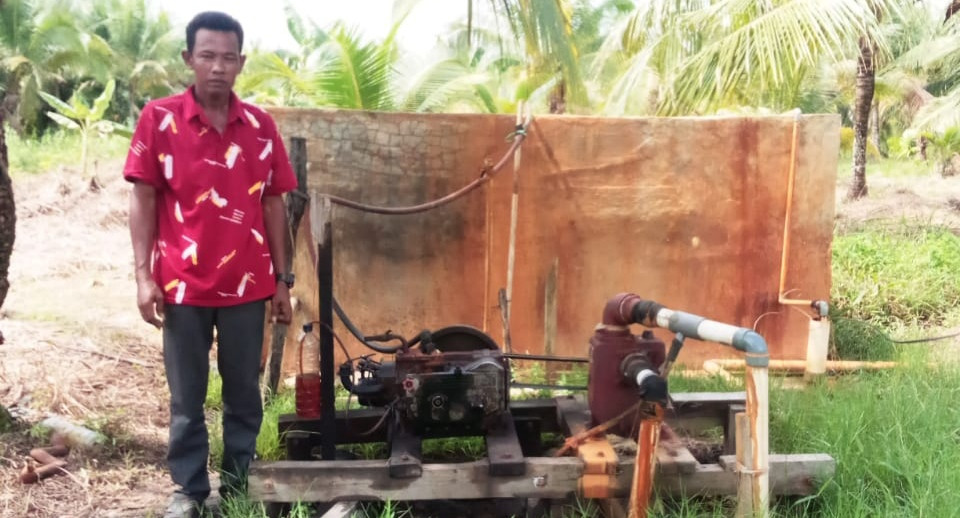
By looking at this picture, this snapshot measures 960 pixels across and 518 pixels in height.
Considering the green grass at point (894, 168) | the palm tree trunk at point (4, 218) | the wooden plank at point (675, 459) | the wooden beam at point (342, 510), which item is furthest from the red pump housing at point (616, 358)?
the green grass at point (894, 168)

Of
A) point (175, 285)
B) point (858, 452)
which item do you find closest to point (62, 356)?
point (175, 285)

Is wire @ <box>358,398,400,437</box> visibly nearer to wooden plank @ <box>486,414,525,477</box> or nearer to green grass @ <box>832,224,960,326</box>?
wooden plank @ <box>486,414,525,477</box>

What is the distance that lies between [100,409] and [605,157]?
3368 millimetres

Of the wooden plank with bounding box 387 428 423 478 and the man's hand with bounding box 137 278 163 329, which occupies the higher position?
the man's hand with bounding box 137 278 163 329

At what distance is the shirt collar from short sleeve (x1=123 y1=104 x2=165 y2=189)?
0.12 metres

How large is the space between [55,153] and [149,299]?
19092mm

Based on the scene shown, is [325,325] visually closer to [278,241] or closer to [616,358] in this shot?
[278,241]

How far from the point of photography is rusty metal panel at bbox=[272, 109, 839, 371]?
4965mm

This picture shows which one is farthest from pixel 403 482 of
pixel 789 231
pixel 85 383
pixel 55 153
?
pixel 55 153

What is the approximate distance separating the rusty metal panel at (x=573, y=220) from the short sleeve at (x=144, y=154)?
7.22 ft

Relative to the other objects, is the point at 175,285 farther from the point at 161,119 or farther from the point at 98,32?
the point at 98,32

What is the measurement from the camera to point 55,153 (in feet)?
63.1

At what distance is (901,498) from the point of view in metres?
2.91

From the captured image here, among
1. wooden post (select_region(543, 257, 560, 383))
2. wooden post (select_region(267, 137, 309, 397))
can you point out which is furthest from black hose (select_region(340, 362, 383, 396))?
wooden post (select_region(543, 257, 560, 383))
